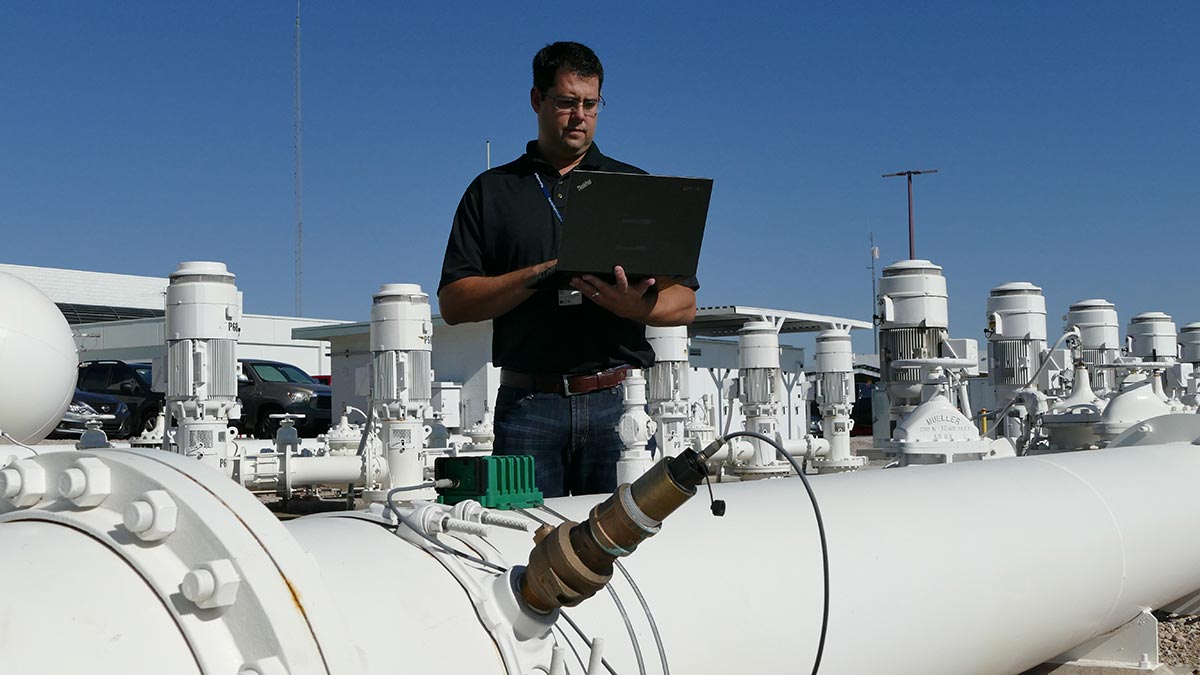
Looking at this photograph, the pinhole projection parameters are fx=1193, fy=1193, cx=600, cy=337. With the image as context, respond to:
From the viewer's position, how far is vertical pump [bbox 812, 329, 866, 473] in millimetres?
13461

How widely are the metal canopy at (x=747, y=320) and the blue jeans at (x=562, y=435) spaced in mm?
16440

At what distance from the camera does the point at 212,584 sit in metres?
1.38

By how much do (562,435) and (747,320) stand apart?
1843 centimetres

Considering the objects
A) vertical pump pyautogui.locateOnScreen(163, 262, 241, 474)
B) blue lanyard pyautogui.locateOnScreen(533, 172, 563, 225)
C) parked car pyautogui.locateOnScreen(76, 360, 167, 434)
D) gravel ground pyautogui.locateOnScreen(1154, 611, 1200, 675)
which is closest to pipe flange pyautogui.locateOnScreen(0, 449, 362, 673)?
blue lanyard pyautogui.locateOnScreen(533, 172, 563, 225)

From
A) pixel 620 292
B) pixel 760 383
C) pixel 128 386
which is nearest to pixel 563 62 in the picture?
pixel 620 292

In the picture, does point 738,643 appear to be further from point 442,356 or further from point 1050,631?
point 442,356

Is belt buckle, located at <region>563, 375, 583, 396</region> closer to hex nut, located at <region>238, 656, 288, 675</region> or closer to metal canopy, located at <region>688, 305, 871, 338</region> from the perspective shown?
hex nut, located at <region>238, 656, 288, 675</region>

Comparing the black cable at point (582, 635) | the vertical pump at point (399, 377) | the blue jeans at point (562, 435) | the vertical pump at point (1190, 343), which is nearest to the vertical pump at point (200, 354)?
the vertical pump at point (399, 377)

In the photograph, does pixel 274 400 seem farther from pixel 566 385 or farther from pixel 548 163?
pixel 566 385

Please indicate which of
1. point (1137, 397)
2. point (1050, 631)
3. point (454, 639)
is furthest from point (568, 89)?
point (1137, 397)

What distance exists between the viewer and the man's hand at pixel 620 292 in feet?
8.47

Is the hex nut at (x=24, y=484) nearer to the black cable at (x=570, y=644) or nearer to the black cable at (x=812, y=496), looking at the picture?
the black cable at (x=570, y=644)

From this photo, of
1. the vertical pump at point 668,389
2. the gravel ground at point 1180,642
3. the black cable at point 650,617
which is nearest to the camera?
the black cable at point 650,617

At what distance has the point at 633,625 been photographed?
81.2 inches
